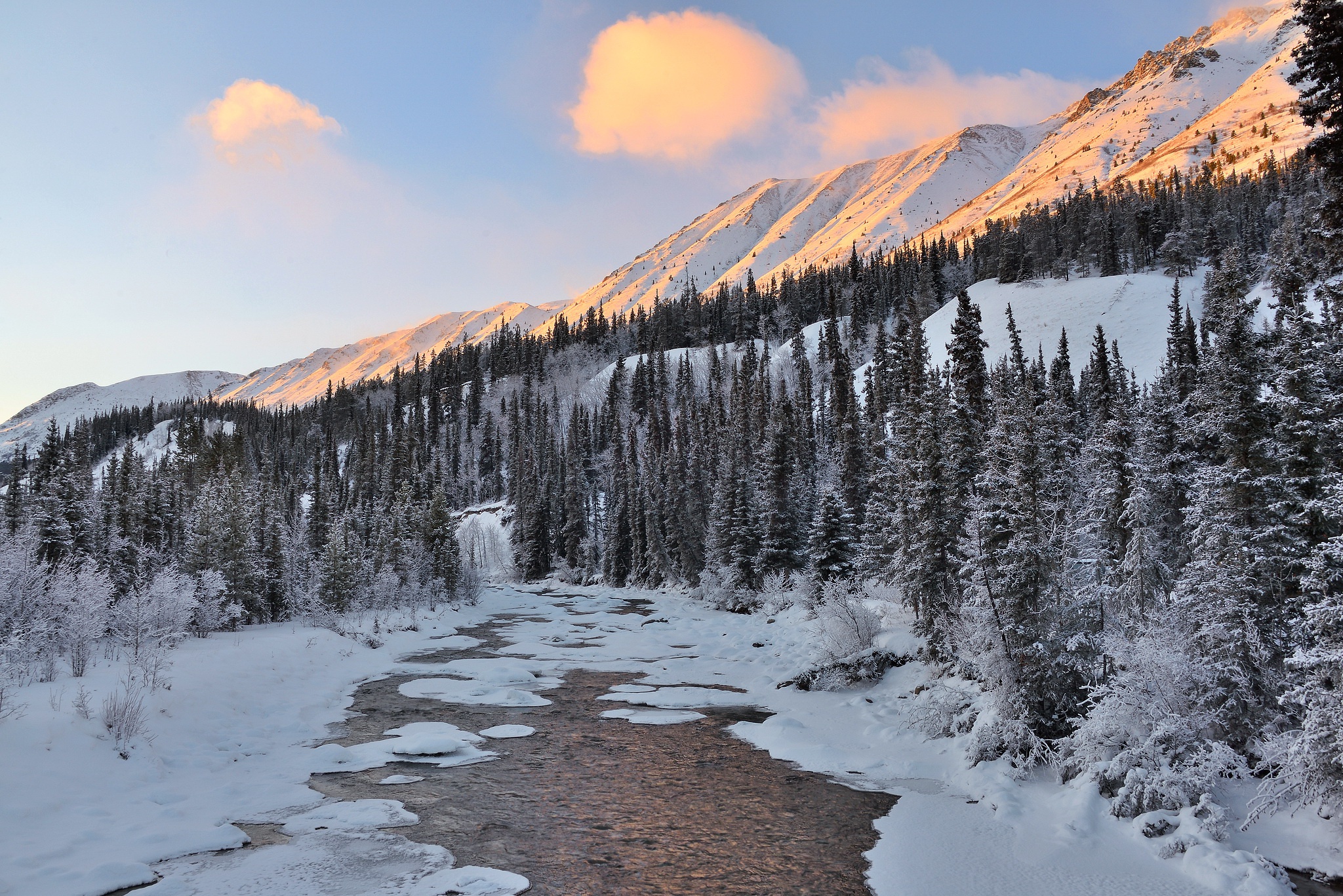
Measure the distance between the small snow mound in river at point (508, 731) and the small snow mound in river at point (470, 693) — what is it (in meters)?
2.80

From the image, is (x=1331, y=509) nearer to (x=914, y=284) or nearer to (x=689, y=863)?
(x=689, y=863)

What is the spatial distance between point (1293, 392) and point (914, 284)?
128 m

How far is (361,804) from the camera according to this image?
40.1 ft

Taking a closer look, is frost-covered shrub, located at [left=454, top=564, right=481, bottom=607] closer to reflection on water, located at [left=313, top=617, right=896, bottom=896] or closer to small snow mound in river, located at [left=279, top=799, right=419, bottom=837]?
reflection on water, located at [left=313, top=617, right=896, bottom=896]

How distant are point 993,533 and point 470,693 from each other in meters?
16.9

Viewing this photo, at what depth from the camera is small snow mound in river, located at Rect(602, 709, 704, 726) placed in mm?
19359

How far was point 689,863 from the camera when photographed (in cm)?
1035

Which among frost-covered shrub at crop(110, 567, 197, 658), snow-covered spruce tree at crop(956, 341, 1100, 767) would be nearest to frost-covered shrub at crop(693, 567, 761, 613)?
snow-covered spruce tree at crop(956, 341, 1100, 767)

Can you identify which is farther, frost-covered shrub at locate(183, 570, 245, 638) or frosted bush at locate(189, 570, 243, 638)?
frost-covered shrub at locate(183, 570, 245, 638)

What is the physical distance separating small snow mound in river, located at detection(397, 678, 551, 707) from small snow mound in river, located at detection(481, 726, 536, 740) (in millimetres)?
2802

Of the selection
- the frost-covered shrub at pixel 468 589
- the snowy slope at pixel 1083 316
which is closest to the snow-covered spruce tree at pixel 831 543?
the frost-covered shrub at pixel 468 589

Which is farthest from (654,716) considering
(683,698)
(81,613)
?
(81,613)

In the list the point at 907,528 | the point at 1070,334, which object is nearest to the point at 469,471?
the point at 1070,334

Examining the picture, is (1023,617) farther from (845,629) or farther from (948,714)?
(845,629)
